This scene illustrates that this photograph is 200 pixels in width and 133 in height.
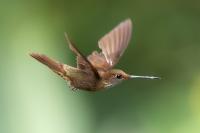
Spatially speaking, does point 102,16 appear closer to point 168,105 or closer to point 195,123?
point 168,105

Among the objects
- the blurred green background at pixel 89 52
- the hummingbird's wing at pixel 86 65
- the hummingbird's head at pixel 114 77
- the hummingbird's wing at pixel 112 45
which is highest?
the blurred green background at pixel 89 52

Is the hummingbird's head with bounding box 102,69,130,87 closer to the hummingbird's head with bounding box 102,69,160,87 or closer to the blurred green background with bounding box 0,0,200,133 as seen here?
the hummingbird's head with bounding box 102,69,160,87

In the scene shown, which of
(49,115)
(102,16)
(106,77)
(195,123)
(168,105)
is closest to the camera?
(106,77)

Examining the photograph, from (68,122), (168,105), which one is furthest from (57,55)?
(168,105)

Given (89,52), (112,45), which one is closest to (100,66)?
(112,45)

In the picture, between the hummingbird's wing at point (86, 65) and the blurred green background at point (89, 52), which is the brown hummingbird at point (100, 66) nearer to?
the hummingbird's wing at point (86, 65)

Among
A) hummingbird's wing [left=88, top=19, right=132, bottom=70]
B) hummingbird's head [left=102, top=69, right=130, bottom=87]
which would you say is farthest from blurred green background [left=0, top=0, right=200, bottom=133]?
hummingbird's head [left=102, top=69, right=130, bottom=87]

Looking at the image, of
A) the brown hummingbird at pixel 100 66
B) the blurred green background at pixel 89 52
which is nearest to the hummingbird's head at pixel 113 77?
the brown hummingbird at pixel 100 66
